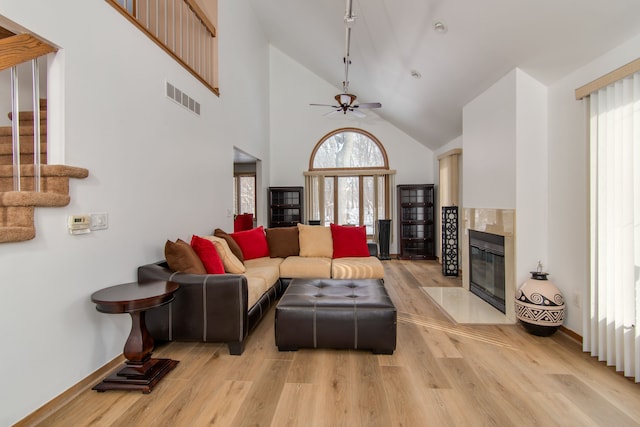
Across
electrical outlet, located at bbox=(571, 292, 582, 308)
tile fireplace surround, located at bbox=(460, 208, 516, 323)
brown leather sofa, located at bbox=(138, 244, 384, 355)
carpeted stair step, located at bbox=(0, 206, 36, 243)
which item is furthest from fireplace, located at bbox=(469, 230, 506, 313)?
carpeted stair step, located at bbox=(0, 206, 36, 243)

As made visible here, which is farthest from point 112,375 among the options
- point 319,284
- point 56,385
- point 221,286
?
point 319,284

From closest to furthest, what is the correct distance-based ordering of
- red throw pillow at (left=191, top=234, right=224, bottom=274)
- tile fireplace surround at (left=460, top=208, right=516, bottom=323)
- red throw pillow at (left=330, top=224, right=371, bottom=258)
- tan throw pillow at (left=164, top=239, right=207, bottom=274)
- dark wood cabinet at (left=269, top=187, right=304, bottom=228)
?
1. tan throw pillow at (left=164, top=239, right=207, bottom=274)
2. red throw pillow at (left=191, top=234, right=224, bottom=274)
3. tile fireplace surround at (left=460, top=208, right=516, bottom=323)
4. red throw pillow at (left=330, top=224, right=371, bottom=258)
5. dark wood cabinet at (left=269, top=187, right=304, bottom=228)

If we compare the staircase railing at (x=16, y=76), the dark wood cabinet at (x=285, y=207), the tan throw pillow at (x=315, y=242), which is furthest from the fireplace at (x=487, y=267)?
the staircase railing at (x=16, y=76)

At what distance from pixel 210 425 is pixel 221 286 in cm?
97

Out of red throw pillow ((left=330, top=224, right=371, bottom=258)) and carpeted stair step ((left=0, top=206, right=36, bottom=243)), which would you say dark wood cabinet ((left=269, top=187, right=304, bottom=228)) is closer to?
red throw pillow ((left=330, top=224, right=371, bottom=258))

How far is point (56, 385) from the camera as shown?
6.18 feet

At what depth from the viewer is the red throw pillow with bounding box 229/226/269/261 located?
13.8 feet

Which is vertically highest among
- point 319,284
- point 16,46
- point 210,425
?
point 16,46

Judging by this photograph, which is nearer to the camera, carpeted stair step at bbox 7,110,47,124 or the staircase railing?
the staircase railing

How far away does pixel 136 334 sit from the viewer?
212 cm

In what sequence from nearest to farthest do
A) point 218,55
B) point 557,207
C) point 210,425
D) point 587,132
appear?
1. point 210,425
2. point 587,132
3. point 557,207
4. point 218,55

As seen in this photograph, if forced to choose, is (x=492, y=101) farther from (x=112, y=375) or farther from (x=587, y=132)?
(x=112, y=375)

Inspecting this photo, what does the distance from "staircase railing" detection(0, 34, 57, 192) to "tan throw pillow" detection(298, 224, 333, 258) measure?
3078 millimetres

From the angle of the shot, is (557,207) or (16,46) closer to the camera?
(16,46)
